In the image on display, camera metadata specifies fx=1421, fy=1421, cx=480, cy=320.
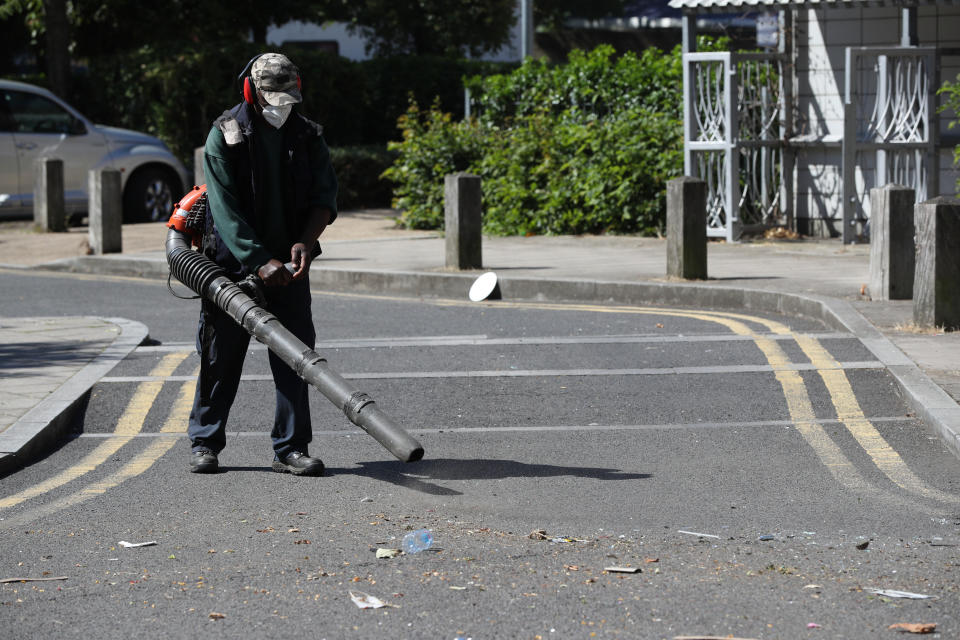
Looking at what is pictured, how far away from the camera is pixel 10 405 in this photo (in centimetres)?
700

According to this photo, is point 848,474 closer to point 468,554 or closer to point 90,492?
point 468,554

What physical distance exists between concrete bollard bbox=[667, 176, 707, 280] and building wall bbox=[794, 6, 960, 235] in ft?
14.1

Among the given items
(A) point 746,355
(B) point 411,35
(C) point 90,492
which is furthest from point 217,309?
(B) point 411,35

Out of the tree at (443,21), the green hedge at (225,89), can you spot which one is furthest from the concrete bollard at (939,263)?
the tree at (443,21)

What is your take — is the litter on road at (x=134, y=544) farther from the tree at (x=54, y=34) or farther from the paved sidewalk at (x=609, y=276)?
the tree at (x=54, y=34)

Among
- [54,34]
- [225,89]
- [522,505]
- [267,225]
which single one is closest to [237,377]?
[267,225]

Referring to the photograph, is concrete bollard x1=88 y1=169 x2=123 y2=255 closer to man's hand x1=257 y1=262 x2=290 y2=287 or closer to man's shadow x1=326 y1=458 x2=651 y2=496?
man's shadow x1=326 y1=458 x2=651 y2=496

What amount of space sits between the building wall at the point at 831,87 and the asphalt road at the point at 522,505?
7091 millimetres

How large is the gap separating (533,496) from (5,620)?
6.92 ft

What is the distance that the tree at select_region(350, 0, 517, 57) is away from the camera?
34.7 metres

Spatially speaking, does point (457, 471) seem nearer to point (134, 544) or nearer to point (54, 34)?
point (134, 544)

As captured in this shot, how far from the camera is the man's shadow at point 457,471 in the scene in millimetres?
5738

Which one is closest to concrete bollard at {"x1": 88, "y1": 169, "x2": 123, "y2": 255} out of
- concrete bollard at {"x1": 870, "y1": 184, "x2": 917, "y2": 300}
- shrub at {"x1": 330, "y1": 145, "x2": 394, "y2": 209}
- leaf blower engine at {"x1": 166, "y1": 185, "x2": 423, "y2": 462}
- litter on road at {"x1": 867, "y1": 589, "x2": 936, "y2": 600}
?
shrub at {"x1": 330, "y1": 145, "x2": 394, "y2": 209}

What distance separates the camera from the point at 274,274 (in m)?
5.62
